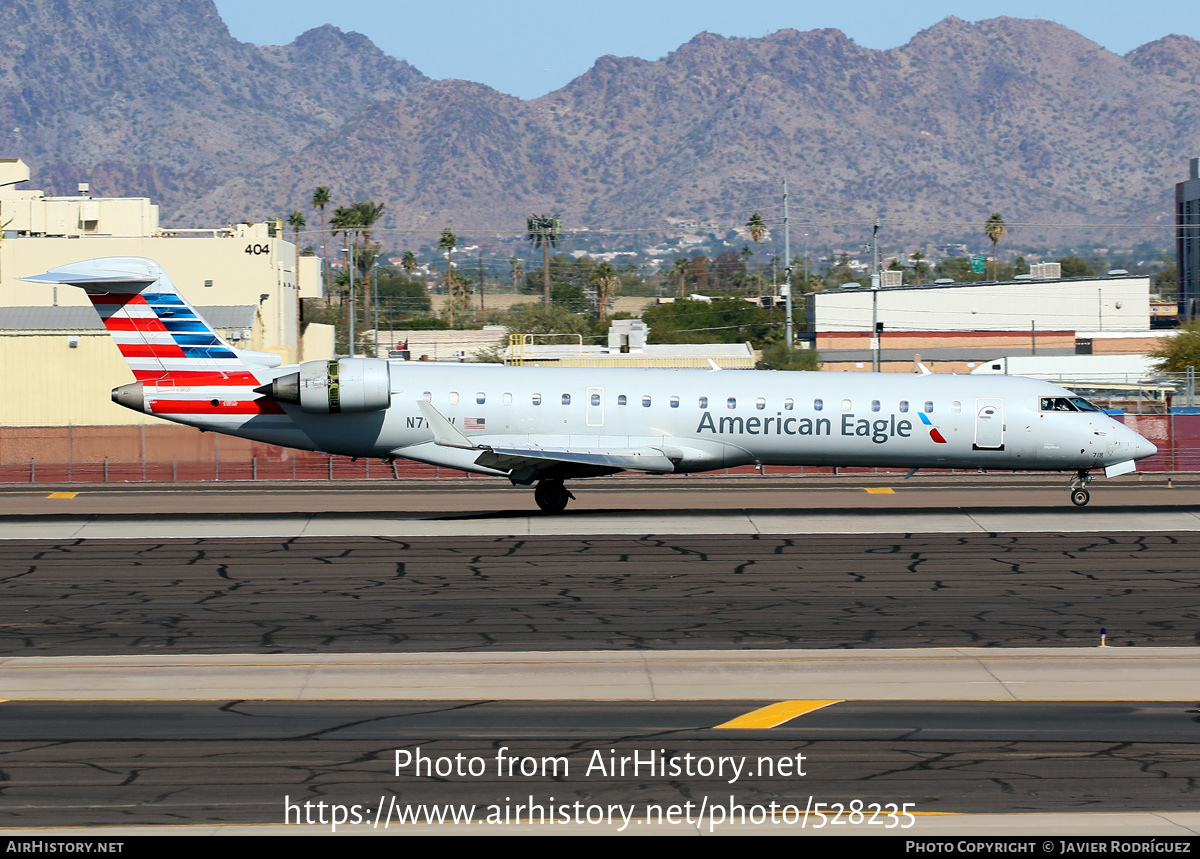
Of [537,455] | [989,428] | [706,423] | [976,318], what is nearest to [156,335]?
[537,455]

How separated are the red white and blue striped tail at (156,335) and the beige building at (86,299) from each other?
24994 mm

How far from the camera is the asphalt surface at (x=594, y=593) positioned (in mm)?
17766

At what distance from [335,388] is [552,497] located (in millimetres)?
5557

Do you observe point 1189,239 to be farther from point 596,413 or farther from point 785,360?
point 596,413

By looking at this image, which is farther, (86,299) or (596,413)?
(86,299)

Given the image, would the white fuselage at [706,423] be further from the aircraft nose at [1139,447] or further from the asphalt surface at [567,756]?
the asphalt surface at [567,756]

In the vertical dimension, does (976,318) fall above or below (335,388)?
above

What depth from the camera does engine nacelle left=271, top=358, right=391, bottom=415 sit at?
2841 cm

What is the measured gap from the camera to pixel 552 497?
29.6 meters

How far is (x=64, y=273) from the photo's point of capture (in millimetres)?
28422

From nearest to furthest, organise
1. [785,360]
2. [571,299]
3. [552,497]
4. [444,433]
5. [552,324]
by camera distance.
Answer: [444,433] < [552,497] < [785,360] < [552,324] < [571,299]

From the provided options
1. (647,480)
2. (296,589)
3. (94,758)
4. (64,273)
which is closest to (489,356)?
(647,480)

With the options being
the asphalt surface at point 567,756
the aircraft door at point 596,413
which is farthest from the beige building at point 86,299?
the asphalt surface at point 567,756

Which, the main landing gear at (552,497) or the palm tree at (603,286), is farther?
the palm tree at (603,286)
